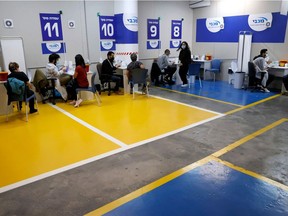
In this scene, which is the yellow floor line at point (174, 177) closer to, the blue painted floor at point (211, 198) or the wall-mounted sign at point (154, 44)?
the blue painted floor at point (211, 198)

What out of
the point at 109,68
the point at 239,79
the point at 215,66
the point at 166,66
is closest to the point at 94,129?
the point at 109,68

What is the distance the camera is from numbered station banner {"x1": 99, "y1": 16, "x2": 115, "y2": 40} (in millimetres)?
7753

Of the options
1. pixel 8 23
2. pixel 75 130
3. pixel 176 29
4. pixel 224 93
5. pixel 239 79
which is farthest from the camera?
pixel 176 29

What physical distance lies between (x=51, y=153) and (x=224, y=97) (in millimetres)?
4938

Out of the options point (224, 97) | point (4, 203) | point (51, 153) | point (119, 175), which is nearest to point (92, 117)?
point (51, 153)

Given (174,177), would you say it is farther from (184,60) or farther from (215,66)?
(215,66)

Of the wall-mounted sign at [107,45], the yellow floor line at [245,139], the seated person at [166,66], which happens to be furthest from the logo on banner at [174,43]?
the yellow floor line at [245,139]

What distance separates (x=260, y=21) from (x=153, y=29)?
362 cm

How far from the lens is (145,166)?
127 inches

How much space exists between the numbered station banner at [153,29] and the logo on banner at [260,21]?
3.18 m

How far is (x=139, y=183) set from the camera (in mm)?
2855

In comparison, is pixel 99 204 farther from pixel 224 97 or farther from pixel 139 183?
pixel 224 97

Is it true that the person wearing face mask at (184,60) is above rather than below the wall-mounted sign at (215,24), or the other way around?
below

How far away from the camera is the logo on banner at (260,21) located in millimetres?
7840
